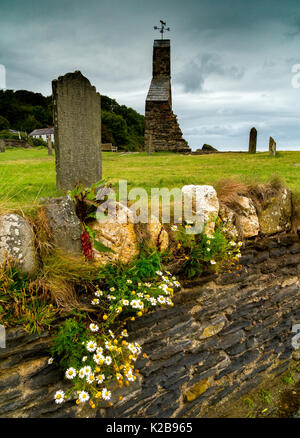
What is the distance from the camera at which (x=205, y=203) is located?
3744 mm

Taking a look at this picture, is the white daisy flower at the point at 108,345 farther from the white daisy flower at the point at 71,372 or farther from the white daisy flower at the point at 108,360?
the white daisy flower at the point at 71,372

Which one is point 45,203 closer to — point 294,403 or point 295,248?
point 295,248

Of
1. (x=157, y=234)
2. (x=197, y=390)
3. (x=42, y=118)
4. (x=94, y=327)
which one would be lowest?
(x=197, y=390)

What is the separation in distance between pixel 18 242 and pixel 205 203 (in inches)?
86.6

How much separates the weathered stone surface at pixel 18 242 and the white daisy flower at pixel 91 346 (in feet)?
2.64

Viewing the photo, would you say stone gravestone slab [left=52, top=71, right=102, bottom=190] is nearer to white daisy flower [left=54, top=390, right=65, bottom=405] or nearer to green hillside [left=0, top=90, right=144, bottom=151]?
white daisy flower [left=54, top=390, right=65, bottom=405]

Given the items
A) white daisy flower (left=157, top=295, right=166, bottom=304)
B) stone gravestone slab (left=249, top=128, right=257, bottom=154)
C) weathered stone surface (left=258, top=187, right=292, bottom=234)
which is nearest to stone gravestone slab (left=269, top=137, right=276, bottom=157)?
stone gravestone slab (left=249, top=128, right=257, bottom=154)

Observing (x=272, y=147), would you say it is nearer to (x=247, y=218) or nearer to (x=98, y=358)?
(x=247, y=218)

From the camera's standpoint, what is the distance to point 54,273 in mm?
2707

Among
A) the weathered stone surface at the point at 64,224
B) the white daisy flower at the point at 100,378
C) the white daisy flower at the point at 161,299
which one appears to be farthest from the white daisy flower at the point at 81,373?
the weathered stone surface at the point at 64,224

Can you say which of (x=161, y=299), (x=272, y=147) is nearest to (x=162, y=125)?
(x=272, y=147)

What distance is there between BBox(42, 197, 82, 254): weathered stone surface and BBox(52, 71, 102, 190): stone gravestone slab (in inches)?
60.3

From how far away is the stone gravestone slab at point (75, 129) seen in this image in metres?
4.08

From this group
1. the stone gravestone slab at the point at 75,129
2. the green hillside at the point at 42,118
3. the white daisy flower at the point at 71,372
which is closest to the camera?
the white daisy flower at the point at 71,372
